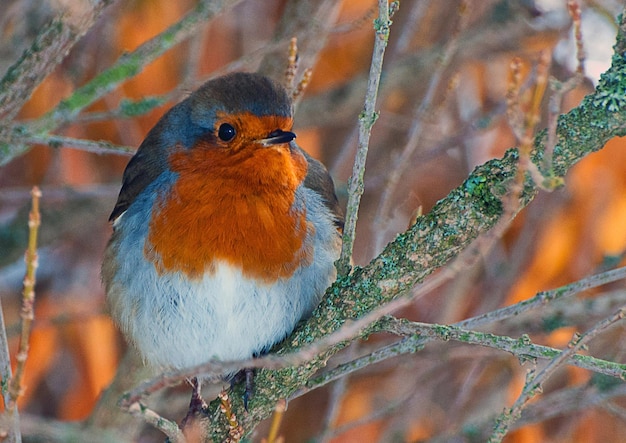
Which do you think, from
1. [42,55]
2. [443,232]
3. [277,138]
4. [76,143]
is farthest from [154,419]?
Answer: [42,55]

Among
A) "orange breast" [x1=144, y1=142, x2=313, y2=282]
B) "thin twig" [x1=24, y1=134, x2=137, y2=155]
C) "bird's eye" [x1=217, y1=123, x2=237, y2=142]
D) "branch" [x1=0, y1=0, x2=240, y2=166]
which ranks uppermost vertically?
"branch" [x1=0, y1=0, x2=240, y2=166]

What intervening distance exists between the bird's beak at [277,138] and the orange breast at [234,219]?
0.08ft

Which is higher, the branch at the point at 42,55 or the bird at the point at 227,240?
the branch at the point at 42,55

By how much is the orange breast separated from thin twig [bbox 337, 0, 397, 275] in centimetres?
45

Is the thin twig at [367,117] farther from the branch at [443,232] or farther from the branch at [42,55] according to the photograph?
the branch at [42,55]

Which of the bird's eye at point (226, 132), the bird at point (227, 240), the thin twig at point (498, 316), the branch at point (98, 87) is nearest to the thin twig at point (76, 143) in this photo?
the branch at point (98, 87)

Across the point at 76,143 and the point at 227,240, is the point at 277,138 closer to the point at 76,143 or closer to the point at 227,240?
the point at 227,240

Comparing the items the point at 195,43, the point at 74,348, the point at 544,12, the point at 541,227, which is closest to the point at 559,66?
the point at 544,12

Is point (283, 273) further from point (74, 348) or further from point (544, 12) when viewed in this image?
point (544, 12)

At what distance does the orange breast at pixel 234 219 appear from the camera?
2.81 m

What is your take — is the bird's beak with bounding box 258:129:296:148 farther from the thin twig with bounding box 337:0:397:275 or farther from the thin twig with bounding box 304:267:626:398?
the thin twig with bounding box 304:267:626:398

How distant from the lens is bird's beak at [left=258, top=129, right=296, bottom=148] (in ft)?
9.12

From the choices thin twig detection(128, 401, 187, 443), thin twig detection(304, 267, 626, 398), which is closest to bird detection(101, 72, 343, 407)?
thin twig detection(304, 267, 626, 398)

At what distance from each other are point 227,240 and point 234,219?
7cm
